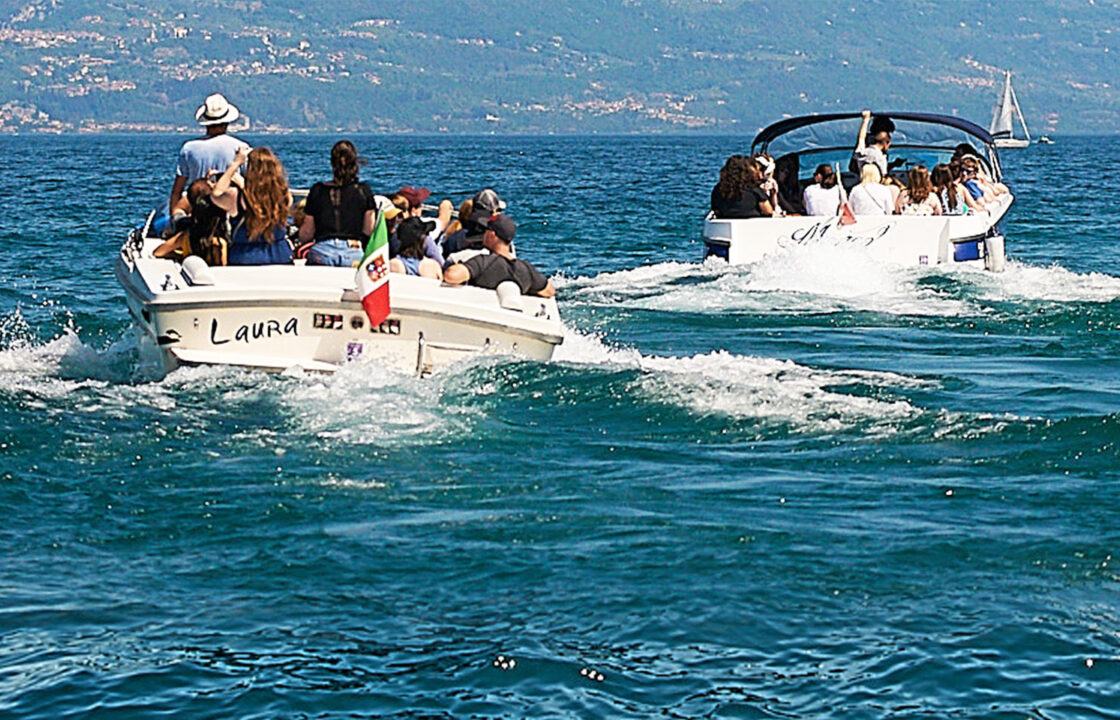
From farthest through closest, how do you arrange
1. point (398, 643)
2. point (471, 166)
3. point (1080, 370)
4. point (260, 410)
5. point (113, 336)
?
point (471, 166)
point (113, 336)
point (1080, 370)
point (260, 410)
point (398, 643)

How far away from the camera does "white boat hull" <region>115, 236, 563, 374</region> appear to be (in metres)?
11.3

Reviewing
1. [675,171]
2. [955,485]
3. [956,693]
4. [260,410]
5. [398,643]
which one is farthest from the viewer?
[675,171]

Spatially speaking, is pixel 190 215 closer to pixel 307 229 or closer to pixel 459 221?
pixel 307 229

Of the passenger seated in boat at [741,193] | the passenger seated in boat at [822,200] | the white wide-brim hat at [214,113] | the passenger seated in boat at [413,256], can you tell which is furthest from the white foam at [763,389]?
the passenger seated in boat at [822,200]

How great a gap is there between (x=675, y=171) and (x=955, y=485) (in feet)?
172

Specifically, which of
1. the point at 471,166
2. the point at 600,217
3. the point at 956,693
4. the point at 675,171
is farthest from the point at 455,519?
the point at 471,166

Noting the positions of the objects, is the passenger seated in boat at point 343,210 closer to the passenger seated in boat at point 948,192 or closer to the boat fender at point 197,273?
the boat fender at point 197,273

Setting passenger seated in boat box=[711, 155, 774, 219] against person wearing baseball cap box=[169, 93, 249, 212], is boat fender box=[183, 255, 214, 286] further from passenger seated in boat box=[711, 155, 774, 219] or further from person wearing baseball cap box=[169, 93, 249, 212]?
passenger seated in boat box=[711, 155, 774, 219]

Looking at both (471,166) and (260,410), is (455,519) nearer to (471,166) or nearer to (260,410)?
(260,410)

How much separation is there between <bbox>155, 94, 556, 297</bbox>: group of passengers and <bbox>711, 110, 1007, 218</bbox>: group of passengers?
23.1ft

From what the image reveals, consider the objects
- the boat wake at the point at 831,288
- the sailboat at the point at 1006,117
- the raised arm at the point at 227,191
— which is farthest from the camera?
the sailboat at the point at 1006,117

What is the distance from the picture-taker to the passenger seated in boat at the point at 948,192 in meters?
20.9

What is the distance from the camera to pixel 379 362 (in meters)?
11.5

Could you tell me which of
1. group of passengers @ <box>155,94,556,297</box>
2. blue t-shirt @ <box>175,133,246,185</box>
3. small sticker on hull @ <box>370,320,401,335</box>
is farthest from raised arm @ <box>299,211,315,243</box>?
small sticker on hull @ <box>370,320,401,335</box>
